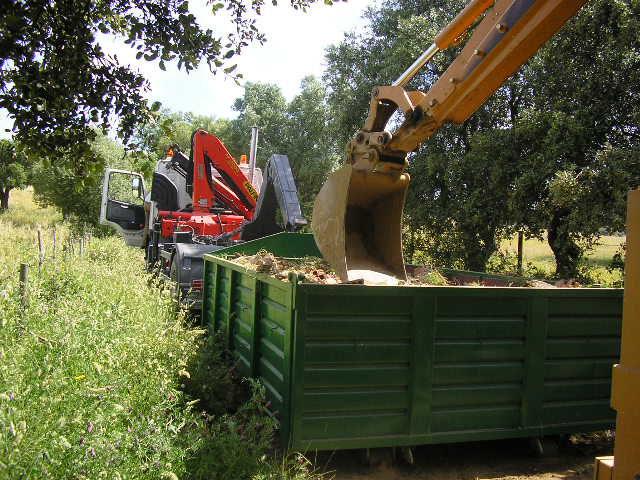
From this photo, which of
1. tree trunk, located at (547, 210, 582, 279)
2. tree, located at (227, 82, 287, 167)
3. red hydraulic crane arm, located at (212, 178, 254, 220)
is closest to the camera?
tree trunk, located at (547, 210, 582, 279)

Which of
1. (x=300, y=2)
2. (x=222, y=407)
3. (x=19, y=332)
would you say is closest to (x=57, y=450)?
(x=19, y=332)

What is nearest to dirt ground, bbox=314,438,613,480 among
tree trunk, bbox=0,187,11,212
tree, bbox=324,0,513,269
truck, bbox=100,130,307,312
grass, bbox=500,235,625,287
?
truck, bbox=100,130,307,312

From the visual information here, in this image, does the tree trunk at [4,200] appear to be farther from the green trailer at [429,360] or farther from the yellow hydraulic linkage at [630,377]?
the yellow hydraulic linkage at [630,377]

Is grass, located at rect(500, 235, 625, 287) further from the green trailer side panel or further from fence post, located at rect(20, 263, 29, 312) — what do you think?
fence post, located at rect(20, 263, 29, 312)

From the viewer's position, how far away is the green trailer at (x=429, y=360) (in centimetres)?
370

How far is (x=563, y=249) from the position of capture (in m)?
10.7

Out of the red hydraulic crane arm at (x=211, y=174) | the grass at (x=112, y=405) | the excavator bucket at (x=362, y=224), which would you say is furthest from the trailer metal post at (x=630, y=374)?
the red hydraulic crane arm at (x=211, y=174)

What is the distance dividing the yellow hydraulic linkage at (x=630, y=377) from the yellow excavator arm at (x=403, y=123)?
6.99 feet

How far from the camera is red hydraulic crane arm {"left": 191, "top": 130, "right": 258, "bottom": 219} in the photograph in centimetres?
1109

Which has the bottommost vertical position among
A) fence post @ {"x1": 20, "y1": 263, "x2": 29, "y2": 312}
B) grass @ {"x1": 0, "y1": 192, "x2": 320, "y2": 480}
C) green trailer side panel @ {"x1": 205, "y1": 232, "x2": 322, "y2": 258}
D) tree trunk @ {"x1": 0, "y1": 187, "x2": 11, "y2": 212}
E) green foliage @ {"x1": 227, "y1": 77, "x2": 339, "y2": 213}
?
grass @ {"x1": 0, "y1": 192, "x2": 320, "y2": 480}

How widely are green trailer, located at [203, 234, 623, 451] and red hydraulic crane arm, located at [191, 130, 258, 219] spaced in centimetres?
675

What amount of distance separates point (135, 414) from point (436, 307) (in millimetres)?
2125

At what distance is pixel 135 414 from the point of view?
3584 mm

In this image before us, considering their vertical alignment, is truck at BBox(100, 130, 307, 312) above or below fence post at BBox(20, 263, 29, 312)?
above
